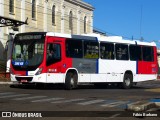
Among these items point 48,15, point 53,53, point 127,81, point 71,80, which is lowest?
point 127,81

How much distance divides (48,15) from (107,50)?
2547cm

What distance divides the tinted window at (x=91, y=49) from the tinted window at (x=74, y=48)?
0.51 metres

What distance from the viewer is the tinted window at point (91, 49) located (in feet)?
93.6

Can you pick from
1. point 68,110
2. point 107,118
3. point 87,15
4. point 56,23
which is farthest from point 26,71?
point 87,15

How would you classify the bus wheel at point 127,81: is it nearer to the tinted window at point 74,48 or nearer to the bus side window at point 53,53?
the tinted window at point 74,48

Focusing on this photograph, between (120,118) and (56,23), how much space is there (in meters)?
44.4

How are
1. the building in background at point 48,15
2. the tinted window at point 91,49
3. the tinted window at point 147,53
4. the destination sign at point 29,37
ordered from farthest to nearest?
the building in background at point 48,15, the tinted window at point 147,53, the tinted window at point 91,49, the destination sign at point 29,37

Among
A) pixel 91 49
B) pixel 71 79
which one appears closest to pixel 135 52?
pixel 91 49

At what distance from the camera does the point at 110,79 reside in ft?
101

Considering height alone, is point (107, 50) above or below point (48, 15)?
below

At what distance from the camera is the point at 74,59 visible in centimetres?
2744

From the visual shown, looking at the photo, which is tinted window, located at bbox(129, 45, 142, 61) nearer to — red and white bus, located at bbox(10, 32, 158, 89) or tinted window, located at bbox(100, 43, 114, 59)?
red and white bus, located at bbox(10, 32, 158, 89)

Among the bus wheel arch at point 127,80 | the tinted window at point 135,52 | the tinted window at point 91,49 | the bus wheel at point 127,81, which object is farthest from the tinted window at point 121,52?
the tinted window at point 91,49

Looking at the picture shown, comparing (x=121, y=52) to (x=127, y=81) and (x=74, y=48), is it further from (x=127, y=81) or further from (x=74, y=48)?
(x=74, y=48)
